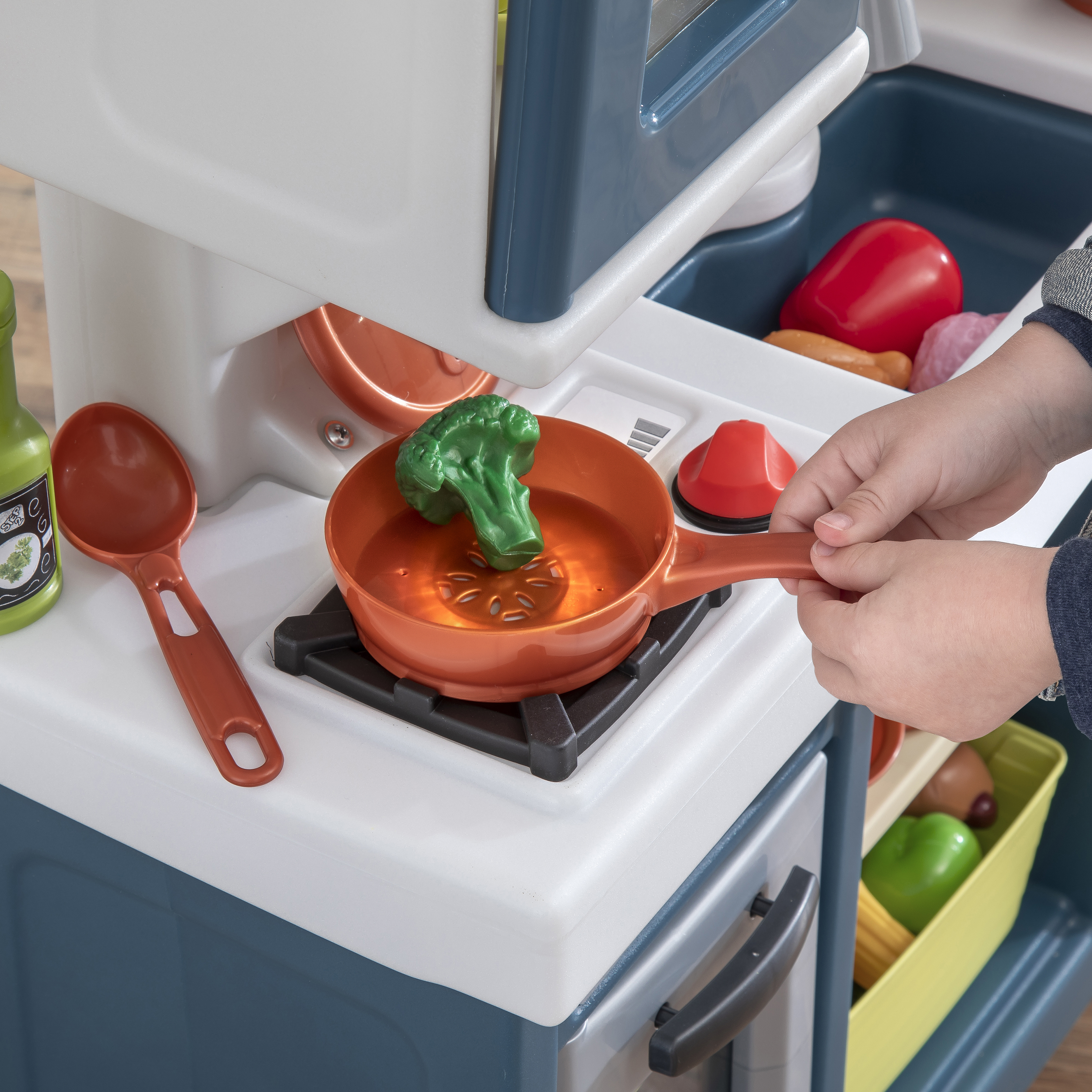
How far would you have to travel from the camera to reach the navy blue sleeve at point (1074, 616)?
611 mm

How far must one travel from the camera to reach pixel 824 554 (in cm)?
69

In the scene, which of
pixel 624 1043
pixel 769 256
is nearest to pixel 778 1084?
pixel 624 1043

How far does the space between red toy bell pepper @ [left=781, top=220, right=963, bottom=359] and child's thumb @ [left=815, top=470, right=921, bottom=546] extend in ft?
1.68

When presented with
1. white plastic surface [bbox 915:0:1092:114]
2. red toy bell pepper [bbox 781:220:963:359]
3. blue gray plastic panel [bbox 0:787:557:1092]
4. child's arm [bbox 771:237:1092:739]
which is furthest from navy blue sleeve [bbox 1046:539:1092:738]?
white plastic surface [bbox 915:0:1092:114]

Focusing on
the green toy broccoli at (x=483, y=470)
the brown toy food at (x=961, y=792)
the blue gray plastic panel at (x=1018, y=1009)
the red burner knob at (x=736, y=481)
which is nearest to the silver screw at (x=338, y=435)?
the green toy broccoli at (x=483, y=470)

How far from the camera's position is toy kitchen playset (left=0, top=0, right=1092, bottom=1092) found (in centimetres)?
54

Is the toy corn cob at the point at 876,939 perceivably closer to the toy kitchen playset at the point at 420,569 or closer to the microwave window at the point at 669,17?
the toy kitchen playset at the point at 420,569

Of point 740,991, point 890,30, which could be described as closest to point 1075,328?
point 890,30

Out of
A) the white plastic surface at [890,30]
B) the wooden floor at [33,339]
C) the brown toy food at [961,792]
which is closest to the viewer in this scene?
the white plastic surface at [890,30]

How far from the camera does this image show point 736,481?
825 mm

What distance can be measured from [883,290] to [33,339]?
1082 mm

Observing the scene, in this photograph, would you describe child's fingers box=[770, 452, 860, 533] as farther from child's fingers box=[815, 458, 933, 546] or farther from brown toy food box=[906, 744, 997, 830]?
brown toy food box=[906, 744, 997, 830]

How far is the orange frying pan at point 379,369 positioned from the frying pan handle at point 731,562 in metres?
0.20

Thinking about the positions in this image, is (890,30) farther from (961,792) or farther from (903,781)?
(961,792)
